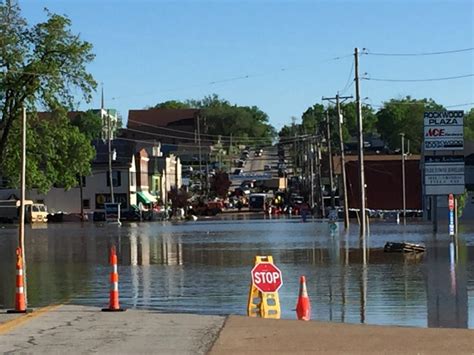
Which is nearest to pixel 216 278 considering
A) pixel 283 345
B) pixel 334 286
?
pixel 334 286

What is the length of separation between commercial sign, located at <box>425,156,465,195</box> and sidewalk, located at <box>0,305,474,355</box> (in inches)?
1367

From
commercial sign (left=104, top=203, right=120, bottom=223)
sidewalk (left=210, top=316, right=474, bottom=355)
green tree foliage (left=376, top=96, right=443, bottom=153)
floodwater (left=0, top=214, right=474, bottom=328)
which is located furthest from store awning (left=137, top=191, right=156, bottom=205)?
sidewalk (left=210, top=316, right=474, bottom=355)

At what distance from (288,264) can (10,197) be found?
8105cm

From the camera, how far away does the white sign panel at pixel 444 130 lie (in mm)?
47625

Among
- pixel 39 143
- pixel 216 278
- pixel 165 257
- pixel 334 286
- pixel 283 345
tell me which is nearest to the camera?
pixel 283 345

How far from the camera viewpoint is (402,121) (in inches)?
6841

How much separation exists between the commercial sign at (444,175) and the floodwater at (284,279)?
766 cm

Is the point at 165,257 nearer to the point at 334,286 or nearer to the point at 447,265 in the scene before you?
the point at 447,265

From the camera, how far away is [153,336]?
539 inches

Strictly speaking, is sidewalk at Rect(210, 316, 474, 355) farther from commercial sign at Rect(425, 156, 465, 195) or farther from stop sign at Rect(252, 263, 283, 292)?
commercial sign at Rect(425, 156, 465, 195)

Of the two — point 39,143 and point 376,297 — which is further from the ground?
point 39,143

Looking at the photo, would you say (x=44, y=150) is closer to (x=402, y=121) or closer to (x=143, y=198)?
(x=143, y=198)

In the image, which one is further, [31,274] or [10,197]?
[10,197]

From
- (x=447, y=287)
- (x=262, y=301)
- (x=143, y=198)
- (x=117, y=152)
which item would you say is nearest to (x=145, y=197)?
(x=143, y=198)
